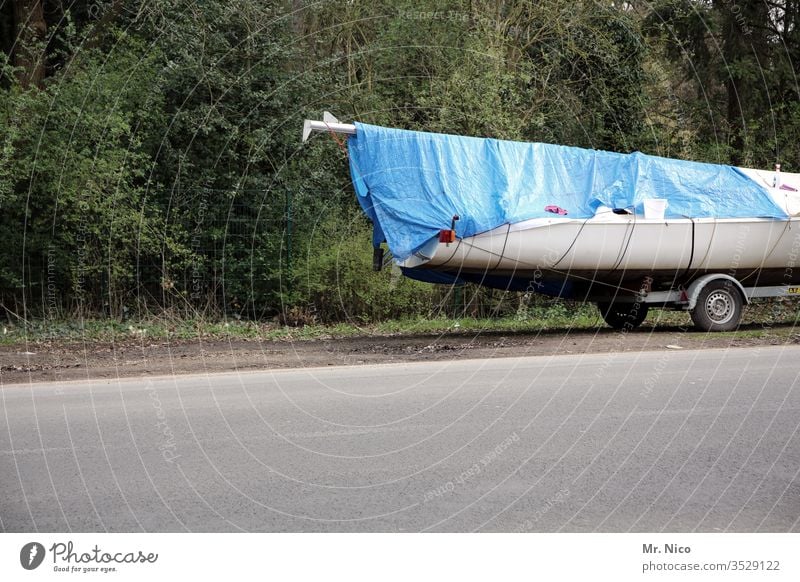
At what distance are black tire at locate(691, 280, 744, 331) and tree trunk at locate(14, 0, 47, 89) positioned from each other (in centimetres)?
1253

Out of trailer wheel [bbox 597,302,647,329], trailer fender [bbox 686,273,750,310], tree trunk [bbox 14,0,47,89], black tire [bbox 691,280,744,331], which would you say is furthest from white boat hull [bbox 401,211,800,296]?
tree trunk [bbox 14,0,47,89]

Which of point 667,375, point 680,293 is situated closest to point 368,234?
point 680,293

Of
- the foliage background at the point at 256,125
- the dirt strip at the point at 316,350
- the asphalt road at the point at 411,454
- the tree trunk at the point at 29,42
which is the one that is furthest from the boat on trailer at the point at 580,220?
the tree trunk at the point at 29,42

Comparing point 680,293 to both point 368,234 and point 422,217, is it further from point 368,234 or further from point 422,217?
point 368,234

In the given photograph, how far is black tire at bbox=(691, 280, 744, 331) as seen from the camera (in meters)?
14.8

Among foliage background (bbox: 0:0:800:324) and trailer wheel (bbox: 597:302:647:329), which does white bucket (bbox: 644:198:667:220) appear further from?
foliage background (bbox: 0:0:800:324)

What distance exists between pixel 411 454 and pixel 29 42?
Answer: 15.8m

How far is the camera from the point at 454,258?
1348 cm

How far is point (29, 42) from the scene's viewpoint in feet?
61.7

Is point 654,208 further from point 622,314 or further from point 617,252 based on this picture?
point 622,314

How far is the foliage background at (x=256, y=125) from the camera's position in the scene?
17.0 meters

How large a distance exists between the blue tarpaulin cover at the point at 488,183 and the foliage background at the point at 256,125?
14.0 feet

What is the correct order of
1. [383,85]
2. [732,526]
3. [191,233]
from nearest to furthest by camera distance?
[732,526] → [191,233] → [383,85]

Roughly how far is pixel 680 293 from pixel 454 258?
3.97m
